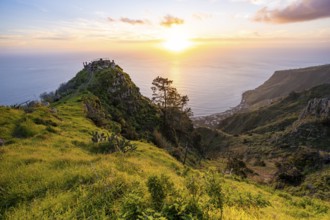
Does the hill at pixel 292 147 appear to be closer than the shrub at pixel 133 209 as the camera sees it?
No

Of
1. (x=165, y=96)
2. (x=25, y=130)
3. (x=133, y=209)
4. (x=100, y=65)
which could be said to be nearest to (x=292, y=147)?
(x=165, y=96)

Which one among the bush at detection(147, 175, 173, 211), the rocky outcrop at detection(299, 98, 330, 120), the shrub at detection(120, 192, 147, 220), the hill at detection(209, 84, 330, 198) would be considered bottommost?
the hill at detection(209, 84, 330, 198)

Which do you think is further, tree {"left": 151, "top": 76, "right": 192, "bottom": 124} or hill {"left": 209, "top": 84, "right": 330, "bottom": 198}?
tree {"left": 151, "top": 76, "right": 192, "bottom": 124}

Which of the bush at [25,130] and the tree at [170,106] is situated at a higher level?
the bush at [25,130]

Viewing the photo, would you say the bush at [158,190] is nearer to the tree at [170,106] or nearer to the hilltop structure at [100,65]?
the tree at [170,106]

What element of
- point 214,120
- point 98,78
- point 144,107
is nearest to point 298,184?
point 144,107

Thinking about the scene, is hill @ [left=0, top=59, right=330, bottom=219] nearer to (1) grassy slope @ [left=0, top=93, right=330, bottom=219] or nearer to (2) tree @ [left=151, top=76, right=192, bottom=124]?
(1) grassy slope @ [left=0, top=93, right=330, bottom=219]

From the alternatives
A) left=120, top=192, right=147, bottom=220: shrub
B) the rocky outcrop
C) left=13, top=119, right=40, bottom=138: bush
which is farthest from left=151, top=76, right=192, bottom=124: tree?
left=120, top=192, right=147, bottom=220: shrub

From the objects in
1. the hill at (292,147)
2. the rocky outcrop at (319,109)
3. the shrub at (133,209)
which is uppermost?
the shrub at (133,209)

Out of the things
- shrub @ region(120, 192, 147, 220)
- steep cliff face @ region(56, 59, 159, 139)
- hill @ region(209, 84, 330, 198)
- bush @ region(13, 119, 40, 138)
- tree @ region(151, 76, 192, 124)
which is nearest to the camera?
shrub @ region(120, 192, 147, 220)

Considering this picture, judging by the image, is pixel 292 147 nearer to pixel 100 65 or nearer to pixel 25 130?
pixel 100 65

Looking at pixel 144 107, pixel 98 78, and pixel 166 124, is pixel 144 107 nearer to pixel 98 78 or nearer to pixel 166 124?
pixel 166 124

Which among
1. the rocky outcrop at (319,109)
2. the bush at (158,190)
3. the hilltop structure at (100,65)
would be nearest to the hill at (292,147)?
the rocky outcrop at (319,109)

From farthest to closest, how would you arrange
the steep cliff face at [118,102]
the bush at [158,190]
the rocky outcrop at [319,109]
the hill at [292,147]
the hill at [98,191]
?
the rocky outcrop at [319,109] < the steep cliff face at [118,102] < the hill at [292,147] < the bush at [158,190] < the hill at [98,191]
